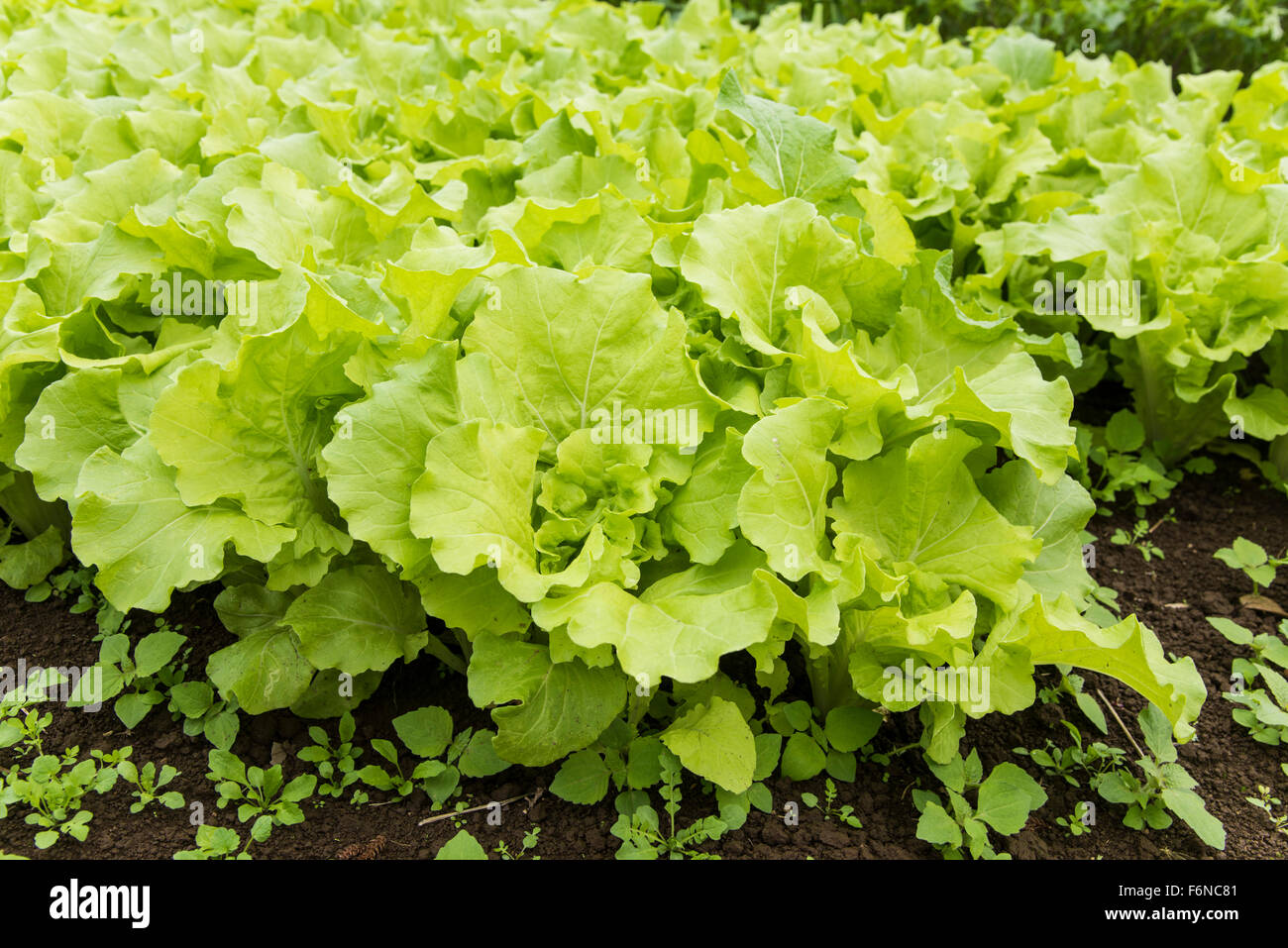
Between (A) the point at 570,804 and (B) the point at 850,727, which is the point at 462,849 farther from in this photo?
(B) the point at 850,727

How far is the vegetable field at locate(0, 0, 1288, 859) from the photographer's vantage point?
2125 millimetres

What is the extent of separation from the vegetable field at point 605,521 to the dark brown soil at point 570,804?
11mm

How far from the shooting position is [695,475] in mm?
2217

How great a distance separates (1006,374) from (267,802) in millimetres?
2047

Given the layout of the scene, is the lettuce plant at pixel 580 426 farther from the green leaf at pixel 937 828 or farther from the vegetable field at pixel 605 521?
the green leaf at pixel 937 828

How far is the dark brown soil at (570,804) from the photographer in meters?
2.27

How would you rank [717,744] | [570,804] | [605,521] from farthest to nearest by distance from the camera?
[570,804]
[717,744]
[605,521]

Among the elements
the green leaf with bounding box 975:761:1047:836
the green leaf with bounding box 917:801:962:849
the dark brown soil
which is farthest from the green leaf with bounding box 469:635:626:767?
the green leaf with bounding box 975:761:1047:836

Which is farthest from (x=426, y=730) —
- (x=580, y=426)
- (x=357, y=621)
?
(x=580, y=426)

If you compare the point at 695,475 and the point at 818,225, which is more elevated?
the point at 818,225

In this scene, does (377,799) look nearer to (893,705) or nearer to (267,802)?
(267,802)

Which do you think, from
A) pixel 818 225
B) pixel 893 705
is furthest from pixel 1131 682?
pixel 818 225

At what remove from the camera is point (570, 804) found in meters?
2.37

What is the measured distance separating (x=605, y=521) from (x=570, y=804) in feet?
2.37
